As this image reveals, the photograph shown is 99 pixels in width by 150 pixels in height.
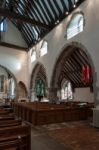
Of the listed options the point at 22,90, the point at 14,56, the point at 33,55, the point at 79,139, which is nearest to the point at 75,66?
the point at 33,55

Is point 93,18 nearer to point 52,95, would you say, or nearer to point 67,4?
point 67,4

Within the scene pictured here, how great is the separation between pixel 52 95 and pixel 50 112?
15.1ft

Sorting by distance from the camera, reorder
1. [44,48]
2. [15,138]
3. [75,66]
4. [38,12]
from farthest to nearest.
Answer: [44,48]
[75,66]
[38,12]
[15,138]

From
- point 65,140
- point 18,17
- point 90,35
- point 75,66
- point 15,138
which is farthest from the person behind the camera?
point 75,66

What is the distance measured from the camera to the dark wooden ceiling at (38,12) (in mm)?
11219

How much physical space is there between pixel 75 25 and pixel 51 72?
3856 millimetres

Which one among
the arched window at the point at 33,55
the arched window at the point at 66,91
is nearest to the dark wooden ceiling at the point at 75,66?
the arched window at the point at 66,91

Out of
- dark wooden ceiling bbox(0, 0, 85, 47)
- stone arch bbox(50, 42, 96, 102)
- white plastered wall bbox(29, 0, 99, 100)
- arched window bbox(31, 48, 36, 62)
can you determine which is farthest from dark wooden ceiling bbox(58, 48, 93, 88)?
arched window bbox(31, 48, 36, 62)

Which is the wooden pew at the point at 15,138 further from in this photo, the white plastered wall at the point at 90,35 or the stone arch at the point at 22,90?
the stone arch at the point at 22,90

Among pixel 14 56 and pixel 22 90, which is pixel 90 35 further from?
pixel 22 90

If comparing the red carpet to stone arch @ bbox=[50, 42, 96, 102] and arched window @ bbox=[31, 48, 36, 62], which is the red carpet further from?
arched window @ bbox=[31, 48, 36, 62]

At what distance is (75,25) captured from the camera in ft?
34.1

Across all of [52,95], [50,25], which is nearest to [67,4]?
[50,25]

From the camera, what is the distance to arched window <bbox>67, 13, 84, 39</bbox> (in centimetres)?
980
